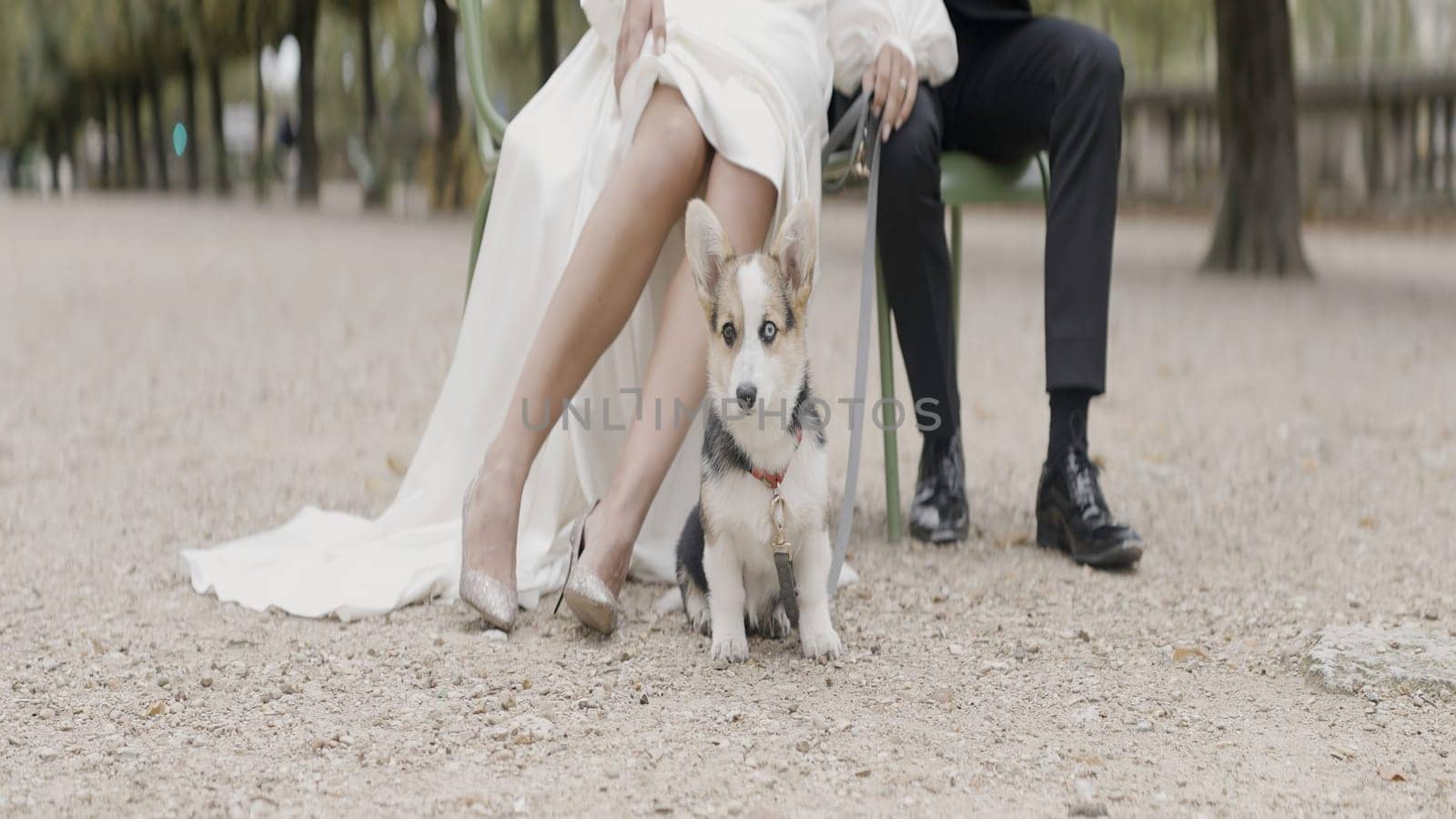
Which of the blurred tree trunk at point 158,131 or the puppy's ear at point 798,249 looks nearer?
the puppy's ear at point 798,249

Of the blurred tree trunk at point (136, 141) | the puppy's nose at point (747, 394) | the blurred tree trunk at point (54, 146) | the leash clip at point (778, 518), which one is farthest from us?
the blurred tree trunk at point (54, 146)

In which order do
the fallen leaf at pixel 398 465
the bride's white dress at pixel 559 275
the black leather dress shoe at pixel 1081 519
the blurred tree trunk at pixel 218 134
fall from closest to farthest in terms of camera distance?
the bride's white dress at pixel 559 275
the black leather dress shoe at pixel 1081 519
the fallen leaf at pixel 398 465
the blurred tree trunk at pixel 218 134

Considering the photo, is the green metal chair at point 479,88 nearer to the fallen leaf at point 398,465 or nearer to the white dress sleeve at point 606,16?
the white dress sleeve at point 606,16

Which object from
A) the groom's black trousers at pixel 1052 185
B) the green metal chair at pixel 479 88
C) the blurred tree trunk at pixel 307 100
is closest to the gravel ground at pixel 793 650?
the groom's black trousers at pixel 1052 185

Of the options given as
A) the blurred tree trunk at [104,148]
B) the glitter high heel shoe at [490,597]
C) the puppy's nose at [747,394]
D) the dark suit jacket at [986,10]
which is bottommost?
the glitter high heel shoe at [490,597]

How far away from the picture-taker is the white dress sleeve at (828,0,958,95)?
2.88 metres

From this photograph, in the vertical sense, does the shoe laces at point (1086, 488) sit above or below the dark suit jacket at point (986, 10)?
below

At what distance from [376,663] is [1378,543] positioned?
7.04ft

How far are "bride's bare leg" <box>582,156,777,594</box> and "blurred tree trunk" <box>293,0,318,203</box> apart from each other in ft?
60.3

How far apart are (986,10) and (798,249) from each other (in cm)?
128

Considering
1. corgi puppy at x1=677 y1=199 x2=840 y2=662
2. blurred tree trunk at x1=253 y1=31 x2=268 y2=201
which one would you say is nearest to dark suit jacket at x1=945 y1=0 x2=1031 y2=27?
corgi puppy at x1=677 y1=199 x2=840 y2=662

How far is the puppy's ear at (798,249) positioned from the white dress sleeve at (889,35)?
2.81 feet

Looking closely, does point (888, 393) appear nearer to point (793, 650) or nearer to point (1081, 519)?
point (1081, 519)

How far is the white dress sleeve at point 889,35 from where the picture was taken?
288 cm
